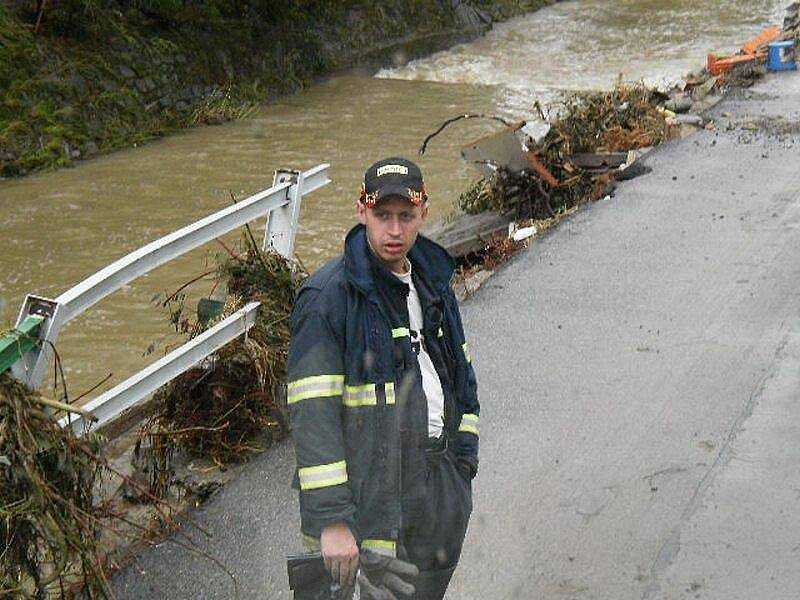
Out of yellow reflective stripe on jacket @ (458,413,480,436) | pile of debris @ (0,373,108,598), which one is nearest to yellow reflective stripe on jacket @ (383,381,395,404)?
yellow reflective stripe on jacket @ (458,413,480,436)

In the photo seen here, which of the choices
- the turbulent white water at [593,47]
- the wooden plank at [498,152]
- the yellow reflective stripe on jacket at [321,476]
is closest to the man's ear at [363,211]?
the yellow reflective stripe on jacket at [321,476]

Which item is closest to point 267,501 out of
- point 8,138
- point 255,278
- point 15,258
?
point 255,278

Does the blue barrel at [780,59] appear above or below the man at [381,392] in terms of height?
below

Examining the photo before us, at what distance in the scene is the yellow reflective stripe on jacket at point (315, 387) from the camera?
3195 millimetres

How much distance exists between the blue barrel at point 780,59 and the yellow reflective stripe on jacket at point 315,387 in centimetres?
1491

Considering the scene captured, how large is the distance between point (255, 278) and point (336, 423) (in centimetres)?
261

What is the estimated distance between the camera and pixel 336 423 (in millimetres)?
3205

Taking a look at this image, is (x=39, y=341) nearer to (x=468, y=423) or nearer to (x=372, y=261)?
(x=372, y=261)

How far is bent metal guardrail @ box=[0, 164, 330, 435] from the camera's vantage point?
3928mm

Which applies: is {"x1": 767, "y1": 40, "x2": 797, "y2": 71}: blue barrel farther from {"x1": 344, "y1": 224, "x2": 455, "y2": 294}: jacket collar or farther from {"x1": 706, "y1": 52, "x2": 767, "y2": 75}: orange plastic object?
{"x1": 344, "y1": 224, "x2": 455, "y2": 294}: jacket collar

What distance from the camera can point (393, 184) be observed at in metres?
3.31

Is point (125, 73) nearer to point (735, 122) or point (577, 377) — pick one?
point (735, 122)

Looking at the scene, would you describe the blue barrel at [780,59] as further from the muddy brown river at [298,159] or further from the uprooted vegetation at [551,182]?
the uprooted vegetation at [551,182]

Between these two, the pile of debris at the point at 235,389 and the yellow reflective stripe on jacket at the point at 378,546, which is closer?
the yellow reflective stripe on jacket at the point at 378,546
